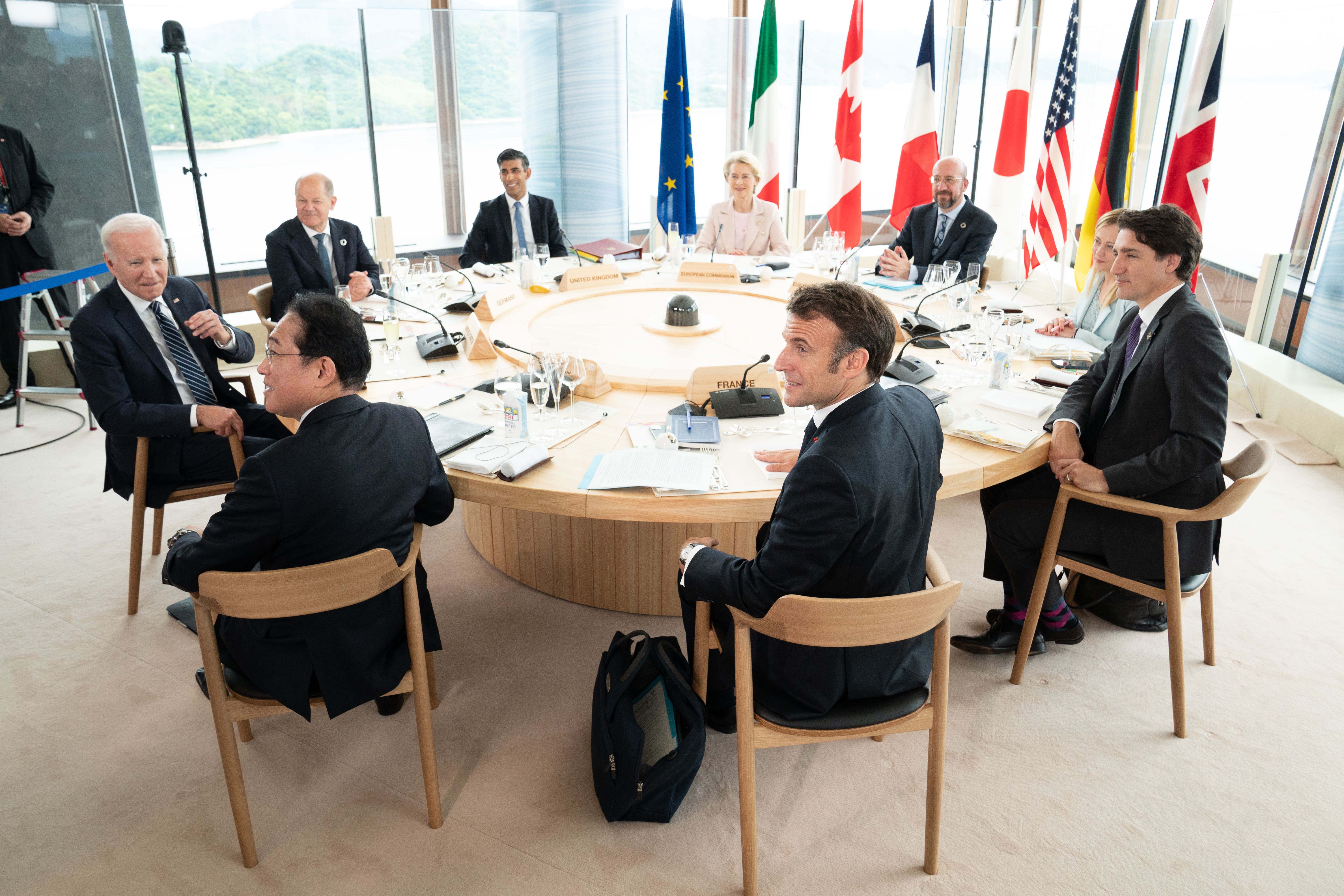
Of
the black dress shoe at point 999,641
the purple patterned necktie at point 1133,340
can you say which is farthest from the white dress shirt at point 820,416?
the black dress shoe at point 999,641

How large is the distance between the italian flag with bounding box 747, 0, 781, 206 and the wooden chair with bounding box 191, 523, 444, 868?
5.75 meters

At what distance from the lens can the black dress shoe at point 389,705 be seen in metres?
2.81

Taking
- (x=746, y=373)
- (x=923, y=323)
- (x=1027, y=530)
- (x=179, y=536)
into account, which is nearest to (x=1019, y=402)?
(x=1027, y=530)

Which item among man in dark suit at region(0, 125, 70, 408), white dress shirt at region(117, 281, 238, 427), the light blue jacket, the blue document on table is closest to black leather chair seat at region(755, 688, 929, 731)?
the blue document on table

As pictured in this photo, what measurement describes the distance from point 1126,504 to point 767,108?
571 cm

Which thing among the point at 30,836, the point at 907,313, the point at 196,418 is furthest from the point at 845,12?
the point at 30,836

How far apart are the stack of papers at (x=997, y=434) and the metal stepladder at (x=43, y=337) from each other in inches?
186

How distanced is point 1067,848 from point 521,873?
149cm

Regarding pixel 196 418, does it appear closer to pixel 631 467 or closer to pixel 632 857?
pixel 631 467

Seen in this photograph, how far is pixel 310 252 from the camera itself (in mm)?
4535

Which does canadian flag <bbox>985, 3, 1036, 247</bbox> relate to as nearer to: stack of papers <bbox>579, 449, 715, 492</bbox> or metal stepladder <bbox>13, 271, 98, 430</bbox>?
stack of papers <bbox>579, 449, 715, 492</bbox>

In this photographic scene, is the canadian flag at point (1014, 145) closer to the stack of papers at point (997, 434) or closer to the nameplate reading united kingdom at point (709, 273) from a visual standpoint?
the nameplate reading united kingdom at point (709, 273)

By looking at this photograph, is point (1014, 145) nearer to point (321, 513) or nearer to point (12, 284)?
point (321, 513)

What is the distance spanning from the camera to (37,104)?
5512 mm
